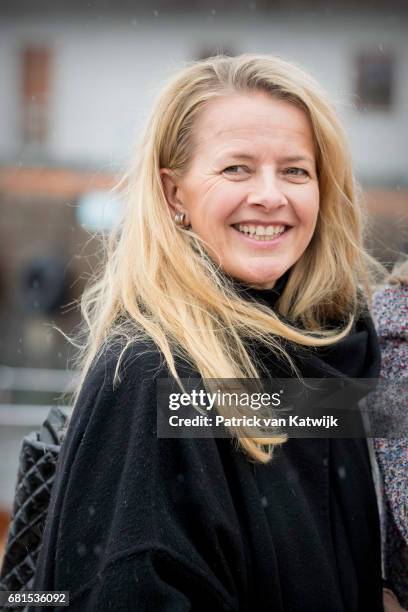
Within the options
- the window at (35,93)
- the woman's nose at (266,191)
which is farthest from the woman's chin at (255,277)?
the window at (35,93)

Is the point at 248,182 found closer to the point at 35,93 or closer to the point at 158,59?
the point at 158,59

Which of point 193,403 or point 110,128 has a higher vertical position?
point 110,128

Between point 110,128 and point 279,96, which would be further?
point 110,128

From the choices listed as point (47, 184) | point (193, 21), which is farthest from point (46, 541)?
point (193, 21)

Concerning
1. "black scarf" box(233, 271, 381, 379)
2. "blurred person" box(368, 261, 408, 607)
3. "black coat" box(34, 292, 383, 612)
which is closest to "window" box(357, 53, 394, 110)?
"blurred person" box(368, 261, 408, 607)

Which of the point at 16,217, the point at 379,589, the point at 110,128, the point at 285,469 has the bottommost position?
the point at 379,589

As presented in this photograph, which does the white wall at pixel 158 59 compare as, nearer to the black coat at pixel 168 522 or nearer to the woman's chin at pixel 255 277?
the woman's chin at pixel 255 277

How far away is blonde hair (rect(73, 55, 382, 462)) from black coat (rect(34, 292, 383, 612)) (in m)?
0.06

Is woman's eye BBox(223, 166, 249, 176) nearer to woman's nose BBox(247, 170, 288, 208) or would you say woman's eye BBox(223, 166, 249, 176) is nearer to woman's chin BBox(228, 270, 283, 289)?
woman's nose BBox(247, 170, 288, 208)

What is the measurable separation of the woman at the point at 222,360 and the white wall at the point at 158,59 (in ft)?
34.3

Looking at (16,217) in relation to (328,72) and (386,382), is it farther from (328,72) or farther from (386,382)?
(386,382)

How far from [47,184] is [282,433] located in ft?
36.3

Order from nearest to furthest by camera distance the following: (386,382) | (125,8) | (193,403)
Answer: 1. (193,403)
2. (386,382)
3. (125,8)

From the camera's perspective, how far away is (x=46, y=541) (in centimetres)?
134
